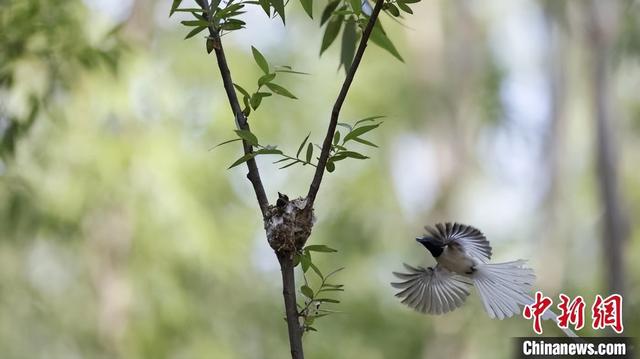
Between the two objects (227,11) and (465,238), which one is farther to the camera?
(465,238)

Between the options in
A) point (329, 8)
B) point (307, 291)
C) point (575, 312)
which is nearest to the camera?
point (307, 291)

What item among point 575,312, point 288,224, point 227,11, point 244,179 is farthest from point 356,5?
point 244,179

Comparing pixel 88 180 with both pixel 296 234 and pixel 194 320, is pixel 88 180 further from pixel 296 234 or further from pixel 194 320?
pixel 296 234

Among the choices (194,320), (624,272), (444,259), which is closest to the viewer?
(444,259)

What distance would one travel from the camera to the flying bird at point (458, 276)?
1454 millimetres

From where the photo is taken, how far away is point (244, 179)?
6.32 m

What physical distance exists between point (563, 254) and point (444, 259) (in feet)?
16.5

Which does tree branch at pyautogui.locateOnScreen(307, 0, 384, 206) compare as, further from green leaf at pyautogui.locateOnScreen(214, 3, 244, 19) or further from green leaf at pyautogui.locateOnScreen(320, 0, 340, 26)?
green leaf at pyautogui.locateOnScreen(320, 0, 340, 26)

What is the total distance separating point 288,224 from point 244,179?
514 cm

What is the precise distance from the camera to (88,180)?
484 centimetres

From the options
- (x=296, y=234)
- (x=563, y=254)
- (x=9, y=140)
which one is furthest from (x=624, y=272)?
(x=296, y=234)

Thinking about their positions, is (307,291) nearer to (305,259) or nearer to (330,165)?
(305,259)

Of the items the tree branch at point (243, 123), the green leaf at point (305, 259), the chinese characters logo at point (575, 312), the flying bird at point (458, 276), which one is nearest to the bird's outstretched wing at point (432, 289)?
the flying bird at point (458, 276)

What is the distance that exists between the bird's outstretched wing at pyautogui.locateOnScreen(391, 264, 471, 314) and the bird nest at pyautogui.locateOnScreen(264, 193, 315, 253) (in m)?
0.30
